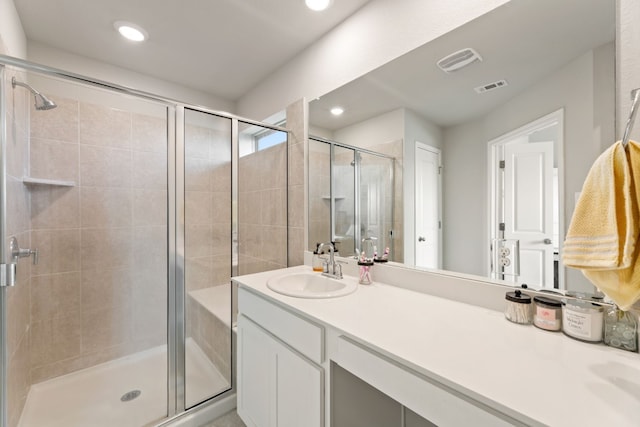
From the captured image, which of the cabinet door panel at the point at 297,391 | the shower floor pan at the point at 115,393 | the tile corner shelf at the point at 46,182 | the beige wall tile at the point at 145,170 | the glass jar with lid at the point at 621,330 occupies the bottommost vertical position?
the shower floor pan at the point at 115,393

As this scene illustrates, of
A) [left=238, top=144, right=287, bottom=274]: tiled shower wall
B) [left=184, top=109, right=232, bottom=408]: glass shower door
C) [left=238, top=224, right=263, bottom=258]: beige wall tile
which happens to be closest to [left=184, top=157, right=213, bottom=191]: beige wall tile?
[left=184, top=109, right=232, bottom=408]: glass shower door

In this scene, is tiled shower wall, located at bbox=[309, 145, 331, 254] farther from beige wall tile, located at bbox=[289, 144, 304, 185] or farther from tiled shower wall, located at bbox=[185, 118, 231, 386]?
tiled shower wall, located at bbox=[185, 118, 231, 386]

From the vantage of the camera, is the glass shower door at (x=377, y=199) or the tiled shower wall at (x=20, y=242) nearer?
the tiled shower wall at (x=20, y=242)

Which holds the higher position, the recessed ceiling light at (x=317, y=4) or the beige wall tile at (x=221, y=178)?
the recessed ceiling light at (x=317, y=4)

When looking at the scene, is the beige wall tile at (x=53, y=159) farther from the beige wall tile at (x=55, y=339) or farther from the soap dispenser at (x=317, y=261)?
the soap dispenser at (x=317, y=261)

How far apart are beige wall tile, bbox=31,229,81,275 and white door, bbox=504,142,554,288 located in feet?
8.98

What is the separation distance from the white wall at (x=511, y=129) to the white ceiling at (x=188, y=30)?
107 cm

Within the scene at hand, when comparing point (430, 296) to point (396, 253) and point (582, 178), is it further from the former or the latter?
point (582, 178)

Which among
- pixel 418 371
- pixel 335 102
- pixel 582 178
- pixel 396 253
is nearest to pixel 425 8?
pixel 335 102

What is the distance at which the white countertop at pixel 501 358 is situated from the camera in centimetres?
52

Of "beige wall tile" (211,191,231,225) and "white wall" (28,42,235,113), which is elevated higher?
"white wall" (28,42,235,113)

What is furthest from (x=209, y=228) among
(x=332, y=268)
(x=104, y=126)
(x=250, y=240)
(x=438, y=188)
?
(x=438, y=188)

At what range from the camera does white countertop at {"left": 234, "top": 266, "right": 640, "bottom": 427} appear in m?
0.52

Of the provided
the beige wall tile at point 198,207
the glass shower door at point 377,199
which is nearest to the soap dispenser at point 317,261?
the glass shower door at point 377,199
